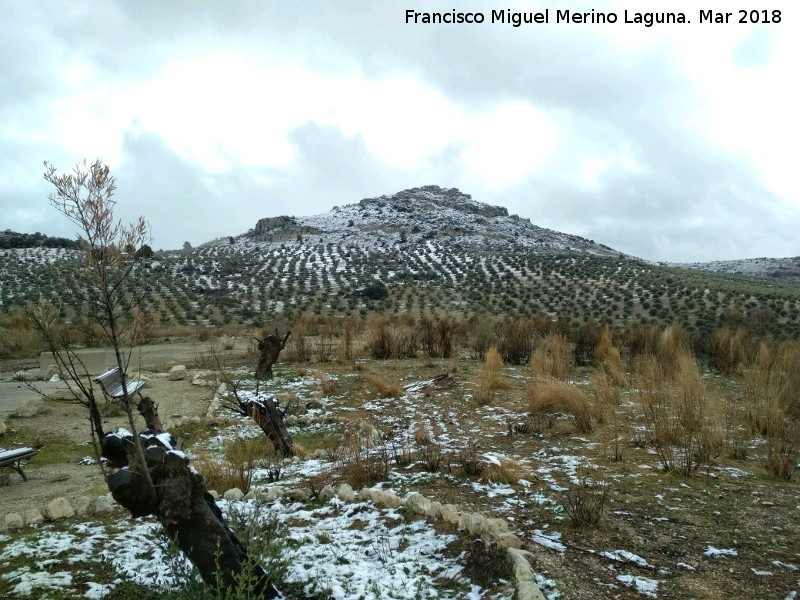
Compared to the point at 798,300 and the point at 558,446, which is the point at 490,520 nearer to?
the point at 558,446

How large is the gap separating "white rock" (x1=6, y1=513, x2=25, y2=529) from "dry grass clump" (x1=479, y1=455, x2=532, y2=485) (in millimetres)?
4004

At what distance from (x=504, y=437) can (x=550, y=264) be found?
3755cm

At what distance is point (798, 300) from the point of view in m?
26.8

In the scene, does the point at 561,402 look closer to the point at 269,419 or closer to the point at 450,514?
the point at 269,419

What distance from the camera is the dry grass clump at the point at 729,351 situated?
1297cm

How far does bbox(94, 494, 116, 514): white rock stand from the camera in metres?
5.08

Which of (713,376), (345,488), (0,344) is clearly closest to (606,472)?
(345,488)

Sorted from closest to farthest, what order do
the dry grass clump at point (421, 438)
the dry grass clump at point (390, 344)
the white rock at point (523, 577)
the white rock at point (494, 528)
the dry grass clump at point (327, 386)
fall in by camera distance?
the white rock at point (523, 577) → the white rock at point (494, 528) → the dry grass clump at point (421, 438) → the dry grass clump at point (327, 386) → the dry grass clump at point (390, 344)

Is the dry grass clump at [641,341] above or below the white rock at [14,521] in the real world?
above

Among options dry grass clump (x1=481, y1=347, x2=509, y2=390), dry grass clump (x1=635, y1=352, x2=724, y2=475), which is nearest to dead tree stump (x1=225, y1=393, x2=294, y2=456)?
dry grass clump (x1=481, y1=347, x2=509, y2=390)

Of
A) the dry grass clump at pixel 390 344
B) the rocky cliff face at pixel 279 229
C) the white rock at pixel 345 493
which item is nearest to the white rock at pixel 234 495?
the white rock at pixel 345 493

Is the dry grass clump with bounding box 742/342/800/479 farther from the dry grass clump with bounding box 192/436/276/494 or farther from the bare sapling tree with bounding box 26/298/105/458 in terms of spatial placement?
the bare sapling tree with bounding box 26/298/105/458

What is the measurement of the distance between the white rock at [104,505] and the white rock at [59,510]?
0.19m

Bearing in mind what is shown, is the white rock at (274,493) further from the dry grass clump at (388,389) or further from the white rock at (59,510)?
the dry grass clump at (388,389)
